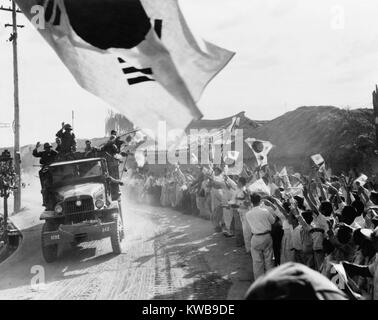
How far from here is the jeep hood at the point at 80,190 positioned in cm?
1093

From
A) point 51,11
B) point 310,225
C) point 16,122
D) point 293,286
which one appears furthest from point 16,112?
point 293,286

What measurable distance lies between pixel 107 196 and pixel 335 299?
10497mm

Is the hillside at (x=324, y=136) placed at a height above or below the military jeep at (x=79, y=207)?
above

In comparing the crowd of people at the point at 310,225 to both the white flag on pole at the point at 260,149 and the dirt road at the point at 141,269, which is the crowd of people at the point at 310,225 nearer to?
the white flag on pole at the point at 260,149

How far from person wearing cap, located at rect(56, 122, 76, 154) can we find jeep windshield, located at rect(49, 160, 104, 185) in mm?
1388

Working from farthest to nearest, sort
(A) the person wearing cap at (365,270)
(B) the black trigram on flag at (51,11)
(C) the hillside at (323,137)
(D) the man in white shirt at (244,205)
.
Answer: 1. (C) the hillside at (323,137)
2. (D) the man in white shirt at (244,205)
3. (A) the person wearing cap at (365,270)
4. (B) the black trigram on flag at (51,11)

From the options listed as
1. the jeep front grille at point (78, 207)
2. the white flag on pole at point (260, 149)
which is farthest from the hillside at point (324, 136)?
the jeep front grille at point (78, 207)

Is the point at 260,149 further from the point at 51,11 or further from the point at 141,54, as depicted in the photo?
the point at 51,11

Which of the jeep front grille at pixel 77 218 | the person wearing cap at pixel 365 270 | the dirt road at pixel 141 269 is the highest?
the person wearing cap at pixel 365 270

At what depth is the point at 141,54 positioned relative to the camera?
3.87m

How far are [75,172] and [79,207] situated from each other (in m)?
1.24

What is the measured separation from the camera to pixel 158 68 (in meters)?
3.86
